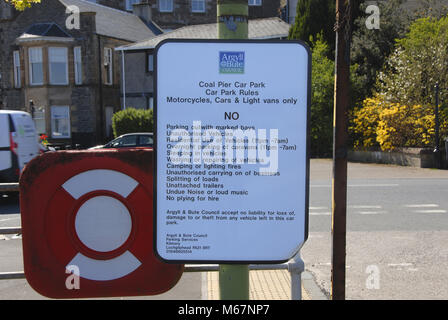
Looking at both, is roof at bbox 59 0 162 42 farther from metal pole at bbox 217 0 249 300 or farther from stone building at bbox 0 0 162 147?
metal pole at bbox 217 0 249 300

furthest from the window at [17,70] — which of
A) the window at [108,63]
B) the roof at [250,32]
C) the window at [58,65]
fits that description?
the roof at [250,32]

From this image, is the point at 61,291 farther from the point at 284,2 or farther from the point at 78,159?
the point at 284,2

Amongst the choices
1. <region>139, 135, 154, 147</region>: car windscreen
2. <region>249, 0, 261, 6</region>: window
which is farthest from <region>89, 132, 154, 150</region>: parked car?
<region>249, 0, 261, 6</region>: window

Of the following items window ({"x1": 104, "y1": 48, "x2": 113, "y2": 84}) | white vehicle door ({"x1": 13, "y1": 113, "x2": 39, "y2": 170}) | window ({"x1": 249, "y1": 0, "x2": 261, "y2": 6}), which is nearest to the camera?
white vehicle door ({"x1": 13, "y1": 113, "x2": 39, "y2": 170})

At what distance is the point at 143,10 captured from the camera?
130ft

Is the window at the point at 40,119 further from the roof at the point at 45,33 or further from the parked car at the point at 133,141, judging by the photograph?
the parked car at the point at 133,141

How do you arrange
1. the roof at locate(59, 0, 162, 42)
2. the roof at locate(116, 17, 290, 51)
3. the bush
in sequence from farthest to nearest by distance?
the roof at locate(59, 0, 162, 42) < the roof at locate(116, 17, 290, 51) < the bush

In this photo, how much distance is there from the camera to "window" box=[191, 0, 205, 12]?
43.7m

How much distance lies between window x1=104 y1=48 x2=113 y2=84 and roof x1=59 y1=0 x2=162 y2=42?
1.11 metres

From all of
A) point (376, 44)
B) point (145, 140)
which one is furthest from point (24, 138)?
point (376, 44)

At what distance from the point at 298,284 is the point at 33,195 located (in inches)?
67.8

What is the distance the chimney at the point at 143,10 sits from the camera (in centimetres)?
3947
